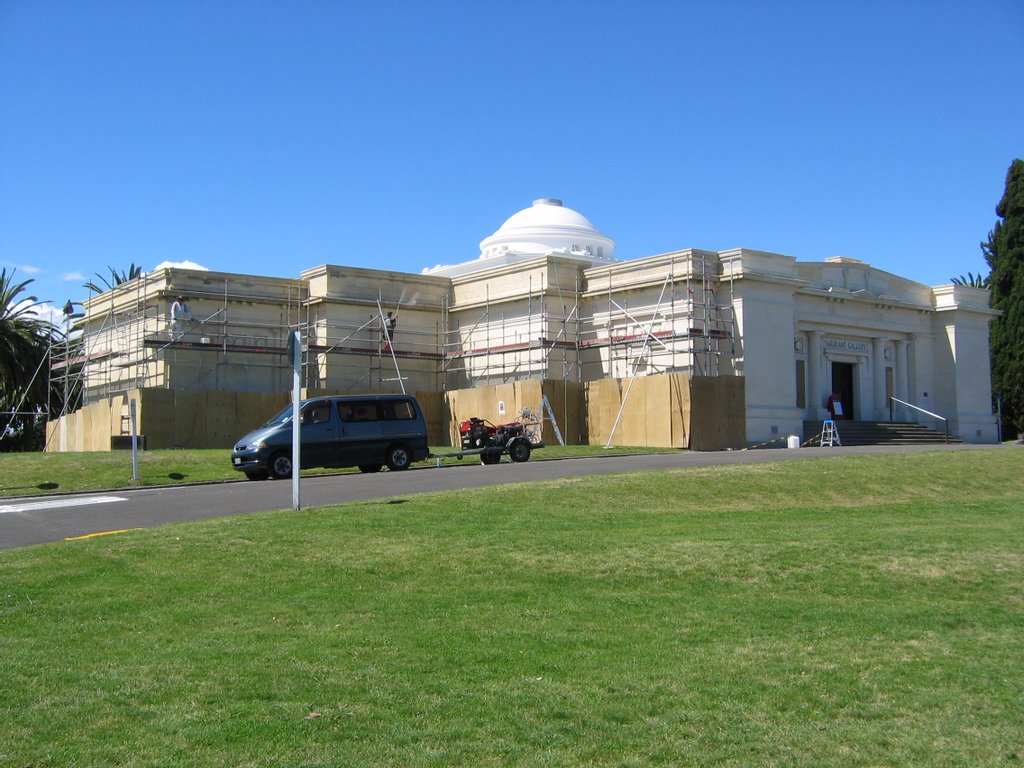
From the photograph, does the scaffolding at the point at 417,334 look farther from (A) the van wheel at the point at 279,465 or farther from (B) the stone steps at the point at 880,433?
(A) the van wheel at the point at 279,465

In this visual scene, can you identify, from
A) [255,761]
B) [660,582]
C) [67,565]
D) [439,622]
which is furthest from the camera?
[67,565]

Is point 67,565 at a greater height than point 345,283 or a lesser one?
lesser

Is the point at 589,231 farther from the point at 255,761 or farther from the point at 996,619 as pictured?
the point at 255,761

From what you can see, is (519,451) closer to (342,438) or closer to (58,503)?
(342,438)

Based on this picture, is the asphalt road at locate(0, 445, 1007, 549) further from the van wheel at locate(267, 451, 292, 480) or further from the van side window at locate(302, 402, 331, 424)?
the van side window at locate(302, 402, 331, 424)

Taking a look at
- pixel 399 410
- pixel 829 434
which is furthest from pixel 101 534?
pixel 829 434

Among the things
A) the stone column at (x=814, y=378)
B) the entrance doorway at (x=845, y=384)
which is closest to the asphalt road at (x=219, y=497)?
the stone column at (x=814, y=378)

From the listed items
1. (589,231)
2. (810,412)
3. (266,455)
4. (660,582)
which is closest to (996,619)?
(660,582)

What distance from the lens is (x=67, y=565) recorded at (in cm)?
1072

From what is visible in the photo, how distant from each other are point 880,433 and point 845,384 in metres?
3.83

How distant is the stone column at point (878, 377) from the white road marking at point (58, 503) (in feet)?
112

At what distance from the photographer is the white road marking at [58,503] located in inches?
691

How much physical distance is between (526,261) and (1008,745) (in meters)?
37.9

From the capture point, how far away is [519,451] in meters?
28.5
